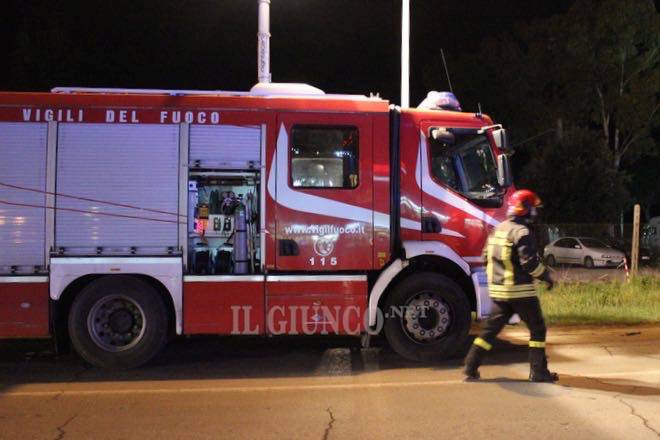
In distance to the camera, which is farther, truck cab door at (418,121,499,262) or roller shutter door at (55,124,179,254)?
truck cab door at (418,121,499,262)

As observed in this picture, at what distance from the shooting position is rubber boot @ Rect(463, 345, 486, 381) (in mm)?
6473

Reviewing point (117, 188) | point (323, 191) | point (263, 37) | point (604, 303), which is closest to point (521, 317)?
point (323, 191)

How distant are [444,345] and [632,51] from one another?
31.2 metres

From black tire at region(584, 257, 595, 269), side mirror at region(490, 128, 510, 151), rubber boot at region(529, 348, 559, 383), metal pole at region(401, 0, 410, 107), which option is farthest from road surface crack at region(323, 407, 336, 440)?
black tire at region(584, 257, 595, 269)

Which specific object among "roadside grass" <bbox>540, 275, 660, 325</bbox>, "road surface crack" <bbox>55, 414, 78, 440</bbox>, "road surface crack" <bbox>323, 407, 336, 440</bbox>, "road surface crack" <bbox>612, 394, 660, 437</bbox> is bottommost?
A: "road surface crack" <bbox>55, 414, 78, 440</bbox>

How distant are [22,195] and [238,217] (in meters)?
2.32

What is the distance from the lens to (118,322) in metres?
7.20

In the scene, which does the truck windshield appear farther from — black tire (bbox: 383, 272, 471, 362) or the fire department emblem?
the fire department emblem

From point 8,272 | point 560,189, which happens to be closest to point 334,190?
point 8,272

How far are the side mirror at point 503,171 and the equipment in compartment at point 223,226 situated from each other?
275 centimetres

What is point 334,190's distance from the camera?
731cm

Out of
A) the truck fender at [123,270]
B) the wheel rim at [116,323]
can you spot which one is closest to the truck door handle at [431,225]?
the truck fender at [123,270]

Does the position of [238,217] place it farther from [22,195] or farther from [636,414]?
[636,414]

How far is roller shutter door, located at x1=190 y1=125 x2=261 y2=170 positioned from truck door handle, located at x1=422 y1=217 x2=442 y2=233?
2032 mm
